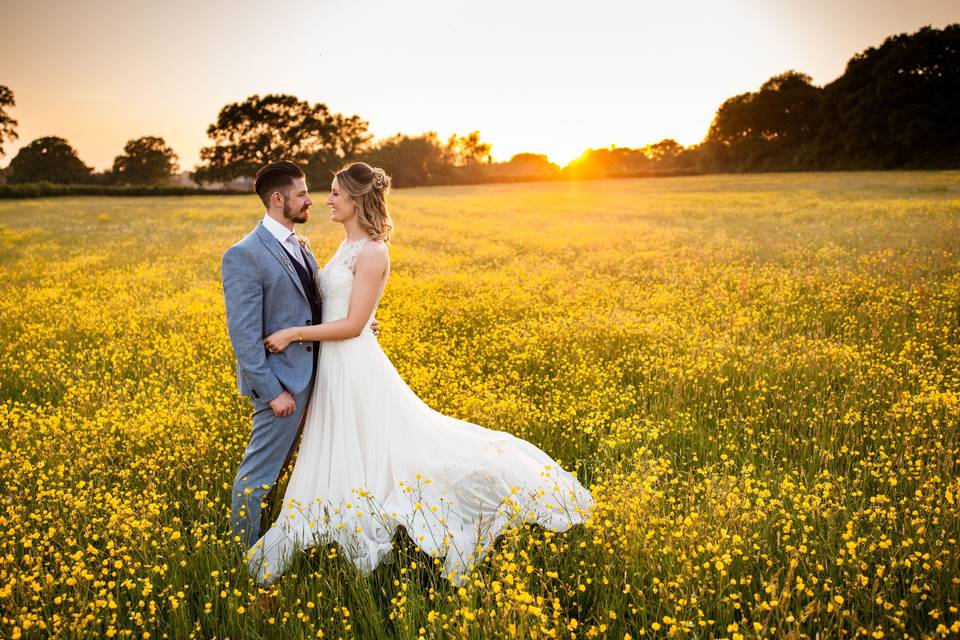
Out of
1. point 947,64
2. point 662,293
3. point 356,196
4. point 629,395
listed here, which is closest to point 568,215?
point 662,293

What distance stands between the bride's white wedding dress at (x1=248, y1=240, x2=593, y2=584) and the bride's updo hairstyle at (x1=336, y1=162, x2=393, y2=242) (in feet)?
0.46

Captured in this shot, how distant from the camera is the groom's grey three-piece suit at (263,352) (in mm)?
3473

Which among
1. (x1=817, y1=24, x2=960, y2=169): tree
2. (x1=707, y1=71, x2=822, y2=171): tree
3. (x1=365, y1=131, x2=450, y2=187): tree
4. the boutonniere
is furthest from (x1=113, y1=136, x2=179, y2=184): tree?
the boutonniere

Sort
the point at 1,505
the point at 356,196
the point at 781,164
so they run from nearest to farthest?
the point at 356,196, the point at 1,505, the point at 781,164

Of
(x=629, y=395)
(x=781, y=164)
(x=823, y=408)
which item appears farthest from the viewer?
(x=781, y=164)

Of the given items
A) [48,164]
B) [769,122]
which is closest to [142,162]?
[48,164]

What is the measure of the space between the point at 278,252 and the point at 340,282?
1.46 ft

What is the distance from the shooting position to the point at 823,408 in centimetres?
537

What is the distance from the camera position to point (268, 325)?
3.66m

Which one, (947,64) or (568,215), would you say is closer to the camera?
(568,215)

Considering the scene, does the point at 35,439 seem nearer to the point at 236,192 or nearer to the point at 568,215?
the point at 568,215

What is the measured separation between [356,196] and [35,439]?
12.7 ft

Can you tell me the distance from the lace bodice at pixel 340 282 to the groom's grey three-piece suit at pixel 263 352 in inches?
5.0

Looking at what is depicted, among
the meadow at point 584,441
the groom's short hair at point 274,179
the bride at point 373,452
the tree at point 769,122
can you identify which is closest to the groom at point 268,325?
the groom's short hair at point 274,179
